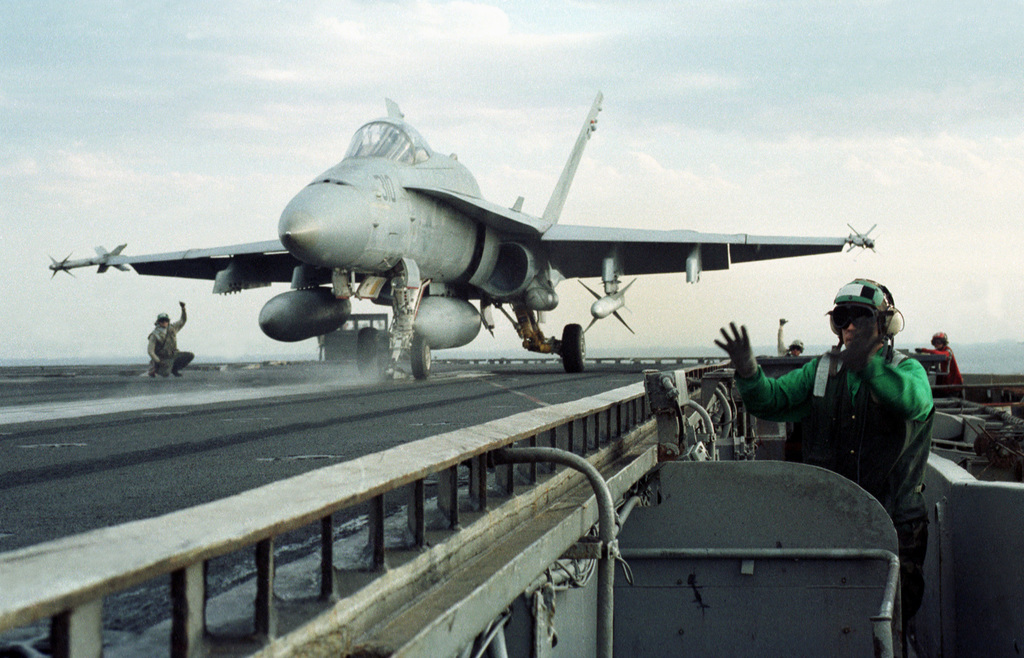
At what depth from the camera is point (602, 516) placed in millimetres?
3703

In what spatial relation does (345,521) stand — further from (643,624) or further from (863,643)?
(863,643)

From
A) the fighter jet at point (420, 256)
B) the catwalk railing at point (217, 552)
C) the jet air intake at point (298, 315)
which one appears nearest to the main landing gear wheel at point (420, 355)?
the fighter jet at point (420, 256)

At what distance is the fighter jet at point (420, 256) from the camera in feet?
48.7

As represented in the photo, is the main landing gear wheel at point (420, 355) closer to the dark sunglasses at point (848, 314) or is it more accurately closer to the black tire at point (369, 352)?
the black tire at point (369, 352)

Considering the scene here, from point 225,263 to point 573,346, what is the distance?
1038 centimetres

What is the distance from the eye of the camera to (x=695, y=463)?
5602mm

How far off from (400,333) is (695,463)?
1127cm

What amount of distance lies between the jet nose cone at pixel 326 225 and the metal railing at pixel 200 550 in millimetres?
10836

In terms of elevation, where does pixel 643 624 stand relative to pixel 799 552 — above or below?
below

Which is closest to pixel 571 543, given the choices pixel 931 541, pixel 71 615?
pixel 71 615

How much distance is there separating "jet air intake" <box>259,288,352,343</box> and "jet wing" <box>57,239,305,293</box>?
1699 millimetres

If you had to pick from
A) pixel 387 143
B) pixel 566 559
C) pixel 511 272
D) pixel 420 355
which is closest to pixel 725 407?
pixel 566 559

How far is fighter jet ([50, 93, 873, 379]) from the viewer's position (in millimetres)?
14844

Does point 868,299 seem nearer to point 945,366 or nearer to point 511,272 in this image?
point 945,366
